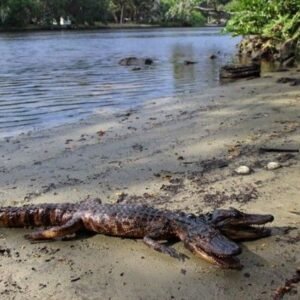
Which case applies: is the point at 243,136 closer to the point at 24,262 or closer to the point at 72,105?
the point at 24,262

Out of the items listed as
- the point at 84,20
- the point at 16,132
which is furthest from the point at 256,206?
the point at 84,20

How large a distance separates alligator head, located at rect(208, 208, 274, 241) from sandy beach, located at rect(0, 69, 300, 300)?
10 cm

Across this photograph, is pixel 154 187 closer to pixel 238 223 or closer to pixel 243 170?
pixel 243 170

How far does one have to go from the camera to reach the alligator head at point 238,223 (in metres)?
3.89

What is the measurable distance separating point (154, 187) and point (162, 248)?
1.51 m

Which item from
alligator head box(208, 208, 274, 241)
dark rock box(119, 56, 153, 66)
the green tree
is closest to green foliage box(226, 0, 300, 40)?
dark rock box(119, 56, 153, 66)

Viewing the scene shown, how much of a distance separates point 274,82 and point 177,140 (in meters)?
7.76

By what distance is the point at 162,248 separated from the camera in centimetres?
385

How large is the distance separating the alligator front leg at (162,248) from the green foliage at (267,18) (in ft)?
61.7

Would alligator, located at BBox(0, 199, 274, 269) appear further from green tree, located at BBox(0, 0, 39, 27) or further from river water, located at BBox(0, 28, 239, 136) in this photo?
green tree, located at BBox(0, 0, 39, 27)

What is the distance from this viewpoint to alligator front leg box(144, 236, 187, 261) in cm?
378

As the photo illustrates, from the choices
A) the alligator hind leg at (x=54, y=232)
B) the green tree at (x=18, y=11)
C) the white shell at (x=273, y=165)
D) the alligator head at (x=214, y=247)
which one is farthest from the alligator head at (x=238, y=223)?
the green tree at (x=18, y=11)

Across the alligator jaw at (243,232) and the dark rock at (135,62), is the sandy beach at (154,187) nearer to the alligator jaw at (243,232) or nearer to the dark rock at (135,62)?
the alligator jaw at (243,232)

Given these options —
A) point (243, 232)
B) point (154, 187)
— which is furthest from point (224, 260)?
point (154, 187)
